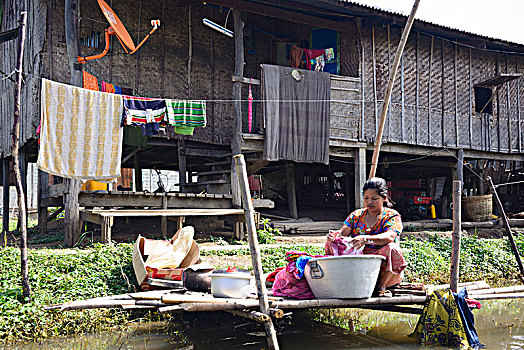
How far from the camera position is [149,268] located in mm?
6090

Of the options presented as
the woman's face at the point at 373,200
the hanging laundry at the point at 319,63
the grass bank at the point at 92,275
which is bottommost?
the grass bank at the point at 92,275

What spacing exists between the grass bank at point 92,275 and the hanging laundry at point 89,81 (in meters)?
3.00

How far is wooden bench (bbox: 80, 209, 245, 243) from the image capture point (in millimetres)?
7910

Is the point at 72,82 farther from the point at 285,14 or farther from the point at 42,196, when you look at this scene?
the point at 285,14

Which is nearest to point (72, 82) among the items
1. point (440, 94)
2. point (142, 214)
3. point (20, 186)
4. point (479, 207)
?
point (142, 214)

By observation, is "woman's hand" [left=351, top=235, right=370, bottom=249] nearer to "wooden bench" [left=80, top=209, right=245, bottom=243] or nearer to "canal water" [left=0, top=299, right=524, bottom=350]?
"canal water" [left=0, top=299, right=524, bottom=350]

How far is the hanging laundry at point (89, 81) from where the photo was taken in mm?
8867

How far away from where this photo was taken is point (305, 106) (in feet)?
34.1

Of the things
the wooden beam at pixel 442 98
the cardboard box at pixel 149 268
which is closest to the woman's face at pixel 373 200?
the cardboard box at pixel 149 268

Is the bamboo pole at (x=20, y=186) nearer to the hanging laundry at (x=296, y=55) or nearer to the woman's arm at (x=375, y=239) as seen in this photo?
the woman's arm at (x=375, y=239)

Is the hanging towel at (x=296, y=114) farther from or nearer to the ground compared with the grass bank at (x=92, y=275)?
farther from the ground

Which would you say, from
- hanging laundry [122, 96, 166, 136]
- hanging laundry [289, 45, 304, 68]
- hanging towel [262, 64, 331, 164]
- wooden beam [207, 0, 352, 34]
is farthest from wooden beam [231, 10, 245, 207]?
hanging laundry [289, 45, 304, 68]

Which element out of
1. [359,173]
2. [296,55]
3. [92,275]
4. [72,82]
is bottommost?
[92,275]

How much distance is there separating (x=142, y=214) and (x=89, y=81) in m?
2.59
